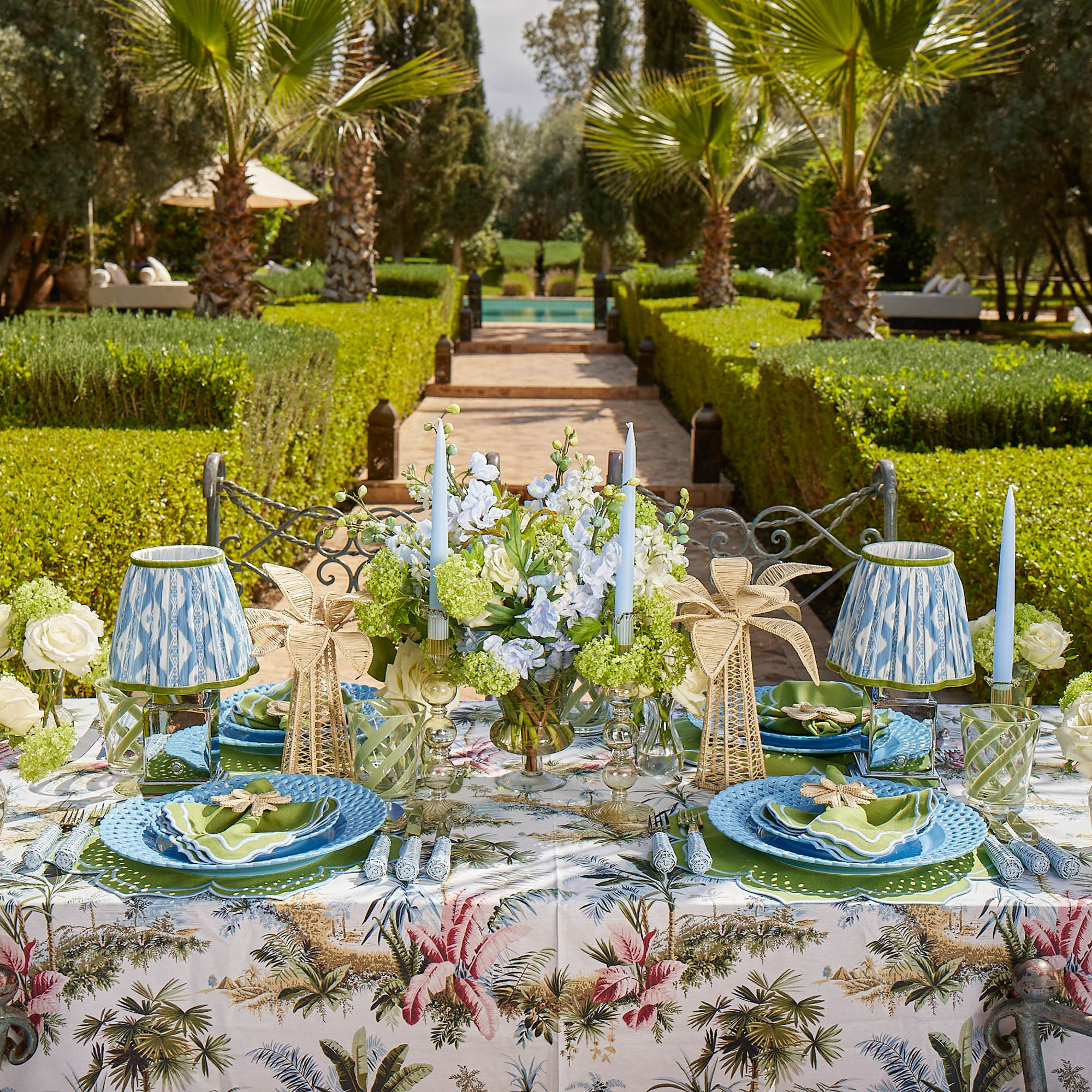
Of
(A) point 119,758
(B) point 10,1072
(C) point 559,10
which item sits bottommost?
(B) point 10,1072

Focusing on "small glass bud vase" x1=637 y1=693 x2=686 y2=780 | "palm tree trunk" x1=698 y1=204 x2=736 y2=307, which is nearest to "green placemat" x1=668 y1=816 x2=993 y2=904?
"small glass bud vase" x1=637 y1=693 x2=686 y2=780

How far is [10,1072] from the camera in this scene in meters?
1.86

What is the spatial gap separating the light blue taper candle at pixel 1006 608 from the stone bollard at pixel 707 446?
7.35 meters

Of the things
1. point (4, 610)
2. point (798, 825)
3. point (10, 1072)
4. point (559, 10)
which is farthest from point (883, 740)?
point (559, 10)

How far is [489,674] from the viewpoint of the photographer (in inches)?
79.4

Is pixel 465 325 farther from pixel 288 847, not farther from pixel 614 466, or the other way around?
pixel 288 847

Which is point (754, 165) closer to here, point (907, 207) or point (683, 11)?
point (683, 11)

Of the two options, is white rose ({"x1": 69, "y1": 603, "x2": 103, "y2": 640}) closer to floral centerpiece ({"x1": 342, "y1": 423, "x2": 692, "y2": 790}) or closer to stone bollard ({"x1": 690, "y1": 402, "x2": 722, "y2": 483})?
floral centerpiece ({"x1": 342, "y1": 423, "x2": 692, "y2": 790})

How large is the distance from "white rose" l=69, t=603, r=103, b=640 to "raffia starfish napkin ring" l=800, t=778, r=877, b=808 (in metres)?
1.45

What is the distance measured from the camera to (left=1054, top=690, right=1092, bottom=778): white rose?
2.10 metres

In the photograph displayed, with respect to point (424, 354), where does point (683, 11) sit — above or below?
above

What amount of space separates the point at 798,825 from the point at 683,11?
19.9 m

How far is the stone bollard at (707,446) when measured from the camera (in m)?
9.60

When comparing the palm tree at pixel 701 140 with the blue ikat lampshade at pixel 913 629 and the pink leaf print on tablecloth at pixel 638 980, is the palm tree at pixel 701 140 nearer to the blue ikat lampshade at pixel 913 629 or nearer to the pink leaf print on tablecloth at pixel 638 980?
the blue ikat lampshade at pixel 913 629
